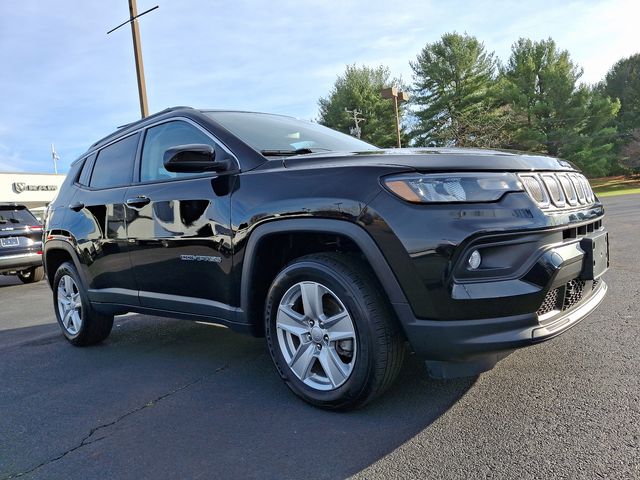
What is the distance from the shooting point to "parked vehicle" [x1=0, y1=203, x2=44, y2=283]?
9.10 m

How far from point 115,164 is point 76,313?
1432 mm

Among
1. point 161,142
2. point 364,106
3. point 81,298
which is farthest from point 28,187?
point 161,142

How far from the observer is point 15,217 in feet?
31.5

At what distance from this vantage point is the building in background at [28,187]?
37.8 metres

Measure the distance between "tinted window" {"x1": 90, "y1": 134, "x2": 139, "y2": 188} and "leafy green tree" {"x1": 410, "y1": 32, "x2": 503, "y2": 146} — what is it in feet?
123

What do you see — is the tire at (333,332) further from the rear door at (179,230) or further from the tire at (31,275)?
the tire at (31,275)

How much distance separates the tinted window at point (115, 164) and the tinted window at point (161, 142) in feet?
0.65

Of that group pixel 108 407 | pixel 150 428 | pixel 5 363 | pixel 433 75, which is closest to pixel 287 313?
pixel 150 428

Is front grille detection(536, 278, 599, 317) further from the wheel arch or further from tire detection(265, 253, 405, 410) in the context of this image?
the wheel arch

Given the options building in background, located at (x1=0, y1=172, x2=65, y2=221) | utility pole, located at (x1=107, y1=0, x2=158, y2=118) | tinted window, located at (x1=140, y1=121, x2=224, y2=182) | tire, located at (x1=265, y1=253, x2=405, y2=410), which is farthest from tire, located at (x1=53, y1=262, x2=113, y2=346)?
building in background, located at (x1=0, y1=172, x2=65, y2=221)

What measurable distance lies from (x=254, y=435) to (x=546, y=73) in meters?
45.5

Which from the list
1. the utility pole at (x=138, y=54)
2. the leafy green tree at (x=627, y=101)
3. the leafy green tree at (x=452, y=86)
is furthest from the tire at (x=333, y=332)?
the leafy green tree at (x=627, y=101)

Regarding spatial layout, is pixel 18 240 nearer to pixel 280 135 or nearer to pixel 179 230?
pixel 179 230

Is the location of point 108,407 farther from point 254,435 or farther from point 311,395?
point 311,395
